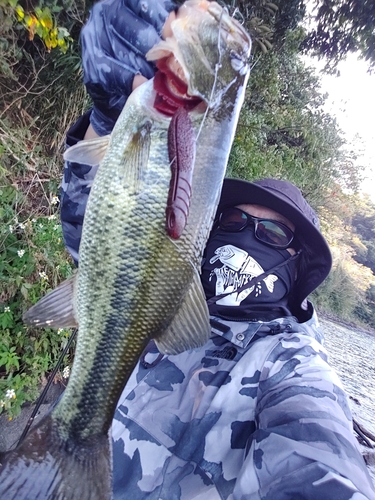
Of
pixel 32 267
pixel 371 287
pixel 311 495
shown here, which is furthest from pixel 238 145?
pixel 371 287

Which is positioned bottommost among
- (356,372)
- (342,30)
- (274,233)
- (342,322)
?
(342,322)

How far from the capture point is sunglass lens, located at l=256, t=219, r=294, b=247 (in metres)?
2.54

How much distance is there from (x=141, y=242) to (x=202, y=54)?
28.7 inches

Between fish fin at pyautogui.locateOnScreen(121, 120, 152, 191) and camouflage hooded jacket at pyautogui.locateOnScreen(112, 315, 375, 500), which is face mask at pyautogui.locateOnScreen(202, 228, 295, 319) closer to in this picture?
camouflage hooded jacket at pyautogui.locateOnScreen(112, 315, 375, 500)

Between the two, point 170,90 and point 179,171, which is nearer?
point 179,171

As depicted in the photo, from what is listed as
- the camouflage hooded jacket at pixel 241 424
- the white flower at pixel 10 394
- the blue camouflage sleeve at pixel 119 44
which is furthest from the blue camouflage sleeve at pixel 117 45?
the white flower at pixel 10 394

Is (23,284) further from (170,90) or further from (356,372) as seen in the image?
(356,372)

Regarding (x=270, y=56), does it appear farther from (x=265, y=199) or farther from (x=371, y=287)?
(x=371, y=287)

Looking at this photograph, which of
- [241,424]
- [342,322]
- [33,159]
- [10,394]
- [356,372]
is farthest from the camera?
[342,322]

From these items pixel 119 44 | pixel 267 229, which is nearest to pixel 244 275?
pixel 267 229

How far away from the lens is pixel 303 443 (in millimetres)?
1387

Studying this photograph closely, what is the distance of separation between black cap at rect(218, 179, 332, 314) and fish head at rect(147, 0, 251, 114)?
3.16ft

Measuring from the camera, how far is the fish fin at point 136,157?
1.41 meters

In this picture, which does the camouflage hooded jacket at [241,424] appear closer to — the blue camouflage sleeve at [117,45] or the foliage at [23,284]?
the blue camouflage sleeve at [117,45]
